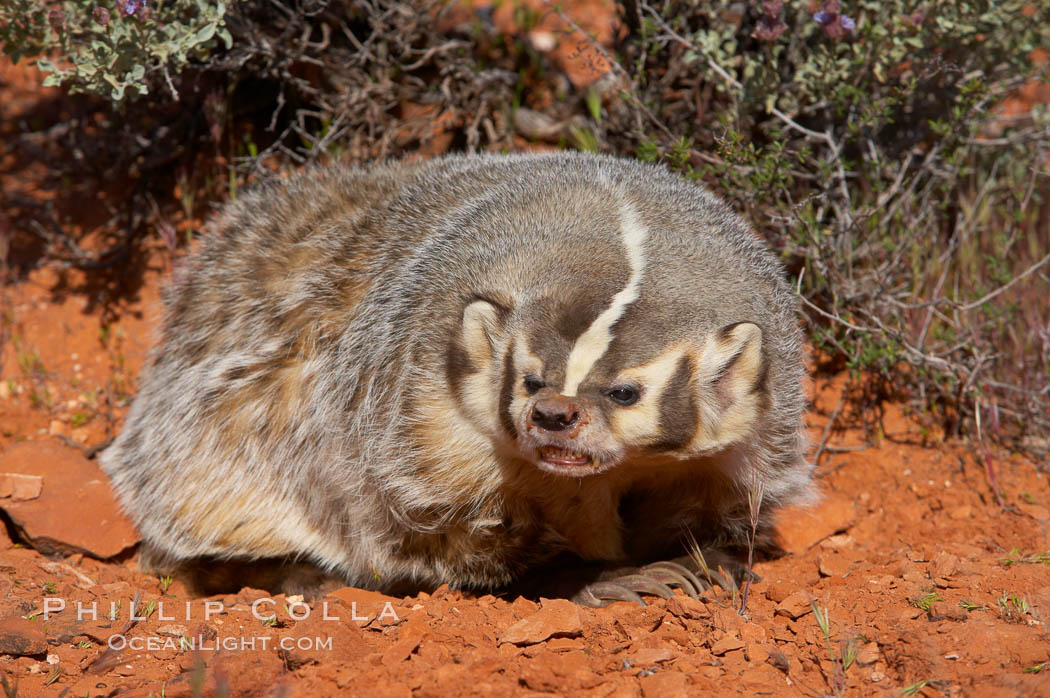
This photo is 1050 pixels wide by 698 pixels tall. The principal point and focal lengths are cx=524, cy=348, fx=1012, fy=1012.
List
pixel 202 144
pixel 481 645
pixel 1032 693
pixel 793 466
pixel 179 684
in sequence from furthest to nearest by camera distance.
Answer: pixel 202 144 < pixel 793 466 < pixel 481 645 < pixel 179 684 < pixel 1032 693

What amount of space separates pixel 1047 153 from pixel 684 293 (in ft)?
7.79

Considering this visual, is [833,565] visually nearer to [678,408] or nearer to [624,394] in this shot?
[678,408]

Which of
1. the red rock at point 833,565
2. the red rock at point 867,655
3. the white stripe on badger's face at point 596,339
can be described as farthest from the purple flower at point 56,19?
the red rock at point 867,655

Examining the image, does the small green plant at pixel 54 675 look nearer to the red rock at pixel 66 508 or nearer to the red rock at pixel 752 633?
the red rock at pixel 66 508

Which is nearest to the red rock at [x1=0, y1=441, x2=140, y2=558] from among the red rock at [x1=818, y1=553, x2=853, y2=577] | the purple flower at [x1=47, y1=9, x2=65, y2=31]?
the purple flower at [x1=47, y1=9, x2=65, y2=31]

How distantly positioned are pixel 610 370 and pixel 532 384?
16 centimetres

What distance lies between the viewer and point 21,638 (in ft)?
7.13

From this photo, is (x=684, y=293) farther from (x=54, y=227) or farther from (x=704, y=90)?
Result: (x=54, y=227)

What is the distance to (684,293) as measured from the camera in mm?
2117

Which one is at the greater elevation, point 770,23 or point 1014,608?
point 770,23

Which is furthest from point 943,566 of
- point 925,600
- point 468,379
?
point 468,379

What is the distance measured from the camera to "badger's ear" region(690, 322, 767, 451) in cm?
205

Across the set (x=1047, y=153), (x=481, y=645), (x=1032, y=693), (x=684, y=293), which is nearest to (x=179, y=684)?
(x=481, y=645)

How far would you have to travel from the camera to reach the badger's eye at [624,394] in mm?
1964
